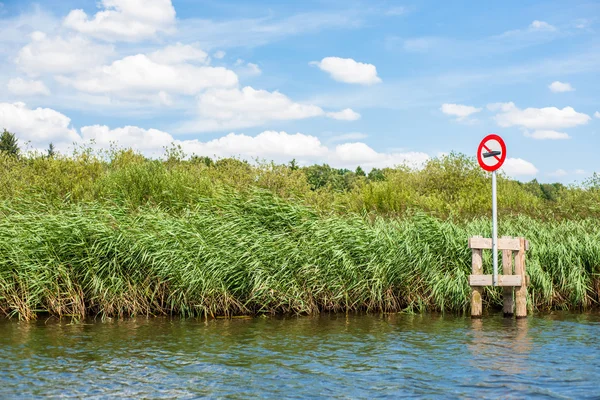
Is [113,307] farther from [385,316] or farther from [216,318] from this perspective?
[385,316]

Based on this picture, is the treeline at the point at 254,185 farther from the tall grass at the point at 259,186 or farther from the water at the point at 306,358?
the water at the point at 306,358

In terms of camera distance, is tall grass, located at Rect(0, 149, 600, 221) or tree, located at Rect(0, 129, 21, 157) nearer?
tall grass, located at Rect(0, 149, 600, 221)

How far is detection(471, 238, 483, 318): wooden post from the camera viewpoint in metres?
12.7

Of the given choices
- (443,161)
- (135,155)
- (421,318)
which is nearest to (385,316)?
(421,318)

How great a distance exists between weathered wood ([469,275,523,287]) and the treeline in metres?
3.48

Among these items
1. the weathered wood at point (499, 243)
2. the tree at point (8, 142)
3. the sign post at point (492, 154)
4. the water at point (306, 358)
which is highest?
the tree at point (8, 142)

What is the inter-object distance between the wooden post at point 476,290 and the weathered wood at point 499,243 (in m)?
0.13

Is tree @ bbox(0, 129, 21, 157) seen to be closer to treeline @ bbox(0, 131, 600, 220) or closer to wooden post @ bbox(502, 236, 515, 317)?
treeline @ bbox(0, 131, 600, 220)

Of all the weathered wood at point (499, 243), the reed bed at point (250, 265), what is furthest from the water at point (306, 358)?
the weathered wood at point (499, 243)

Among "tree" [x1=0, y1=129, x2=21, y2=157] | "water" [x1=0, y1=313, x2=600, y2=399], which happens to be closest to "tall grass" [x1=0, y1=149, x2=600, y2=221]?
"water" [x1=0, y1=313, x2=600, y2=399]

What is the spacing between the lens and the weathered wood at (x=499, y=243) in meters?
12.9

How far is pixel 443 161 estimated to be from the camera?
40000 mm

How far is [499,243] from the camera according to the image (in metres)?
13.2

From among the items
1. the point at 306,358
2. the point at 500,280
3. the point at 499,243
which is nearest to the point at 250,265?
the point at 306,358
